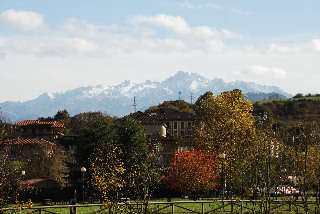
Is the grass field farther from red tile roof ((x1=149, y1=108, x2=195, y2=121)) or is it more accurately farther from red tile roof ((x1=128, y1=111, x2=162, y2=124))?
red tile roof ((x1=149, y1=108, x2=195, y2=121))

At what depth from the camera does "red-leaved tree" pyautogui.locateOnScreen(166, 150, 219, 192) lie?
46.6 metres

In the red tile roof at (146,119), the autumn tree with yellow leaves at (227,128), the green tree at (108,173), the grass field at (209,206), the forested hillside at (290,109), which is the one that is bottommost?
the grass field at (209,206)

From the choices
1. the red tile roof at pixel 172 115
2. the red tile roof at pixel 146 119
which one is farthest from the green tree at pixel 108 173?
the red tile roof at pixel 172 115

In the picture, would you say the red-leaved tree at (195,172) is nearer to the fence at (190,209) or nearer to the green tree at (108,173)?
the fence at (190,209)

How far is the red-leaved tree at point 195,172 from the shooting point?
46.6m

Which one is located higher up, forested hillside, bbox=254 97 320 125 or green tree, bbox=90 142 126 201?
forested hillside, bbox=254 97 320 125

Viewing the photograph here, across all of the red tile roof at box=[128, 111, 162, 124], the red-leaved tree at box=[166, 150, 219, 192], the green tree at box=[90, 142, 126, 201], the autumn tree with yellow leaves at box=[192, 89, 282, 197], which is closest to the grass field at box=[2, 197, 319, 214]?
the green tree at box=[90, 142, 126, 201]

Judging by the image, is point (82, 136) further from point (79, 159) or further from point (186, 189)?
point (186, 189)

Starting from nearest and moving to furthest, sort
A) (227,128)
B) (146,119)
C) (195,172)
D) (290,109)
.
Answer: (195,172) → (227,128) → (146,119) → (290,109)

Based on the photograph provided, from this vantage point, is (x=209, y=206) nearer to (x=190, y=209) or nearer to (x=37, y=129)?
(x=190, y=209)

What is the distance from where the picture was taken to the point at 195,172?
154ft

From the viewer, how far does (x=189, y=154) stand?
4812 centimetres

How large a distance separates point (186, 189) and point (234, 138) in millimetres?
7958

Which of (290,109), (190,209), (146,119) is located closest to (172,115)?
(146,119)
